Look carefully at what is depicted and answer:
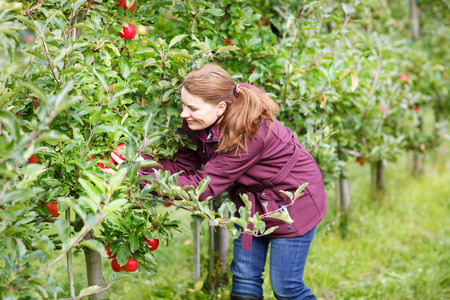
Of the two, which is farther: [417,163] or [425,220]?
[417,163]

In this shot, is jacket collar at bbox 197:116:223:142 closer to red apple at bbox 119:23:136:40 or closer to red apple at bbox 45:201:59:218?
red apple at bbox 119:23:136:40

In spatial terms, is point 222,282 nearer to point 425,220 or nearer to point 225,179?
point 225,179

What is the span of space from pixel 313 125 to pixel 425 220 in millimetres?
2433

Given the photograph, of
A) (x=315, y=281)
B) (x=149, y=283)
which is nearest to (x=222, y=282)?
(x=149, y=283)

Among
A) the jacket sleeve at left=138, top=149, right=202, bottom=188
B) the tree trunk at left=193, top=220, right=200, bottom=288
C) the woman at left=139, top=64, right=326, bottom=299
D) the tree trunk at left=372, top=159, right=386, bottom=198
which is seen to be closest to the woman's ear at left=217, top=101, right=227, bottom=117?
the woman at left=139, top=64, right=326, bottom=299

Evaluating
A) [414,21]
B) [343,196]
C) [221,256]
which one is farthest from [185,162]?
[414,21]

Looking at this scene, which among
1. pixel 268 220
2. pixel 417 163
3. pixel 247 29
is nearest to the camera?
pixel 268 220

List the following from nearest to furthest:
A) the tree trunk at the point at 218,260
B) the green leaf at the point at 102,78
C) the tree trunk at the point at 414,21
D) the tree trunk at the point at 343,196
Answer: the green leaf at the point at 102,78 < the tree trunk at the point at 218,260 < the tree trunk at the point at 343,196 < the tree trunk at the point at 414,21

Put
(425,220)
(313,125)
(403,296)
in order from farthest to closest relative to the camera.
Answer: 1. (425,220)
2. (403,296)
3. (313,125)

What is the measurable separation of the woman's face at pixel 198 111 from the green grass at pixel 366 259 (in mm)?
711

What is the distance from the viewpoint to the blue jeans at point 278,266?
1955 mm

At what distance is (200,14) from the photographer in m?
1.98

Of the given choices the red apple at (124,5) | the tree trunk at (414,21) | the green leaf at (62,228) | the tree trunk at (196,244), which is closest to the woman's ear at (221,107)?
the red apple at (124,5)

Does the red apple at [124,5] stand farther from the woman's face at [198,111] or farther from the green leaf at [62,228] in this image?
the green leaf at [62,228]
